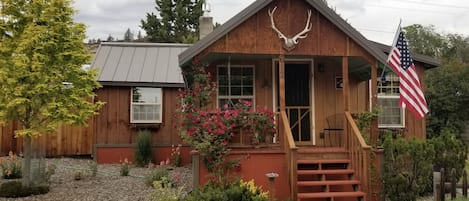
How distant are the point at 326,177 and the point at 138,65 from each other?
27.1ft

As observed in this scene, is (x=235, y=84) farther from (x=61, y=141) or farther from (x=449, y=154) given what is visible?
(x=61, y=141)

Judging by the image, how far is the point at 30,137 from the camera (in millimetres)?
7934

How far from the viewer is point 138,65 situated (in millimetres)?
13766

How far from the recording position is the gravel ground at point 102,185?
7.53 metres

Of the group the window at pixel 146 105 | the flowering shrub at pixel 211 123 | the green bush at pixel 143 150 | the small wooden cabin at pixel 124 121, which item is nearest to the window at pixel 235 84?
the flowering shrub at pixel 211 123

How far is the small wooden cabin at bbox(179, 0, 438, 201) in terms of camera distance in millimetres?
7590

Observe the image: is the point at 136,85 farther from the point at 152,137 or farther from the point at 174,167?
the point at 174,167

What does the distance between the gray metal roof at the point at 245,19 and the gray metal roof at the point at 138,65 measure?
507 centimetres

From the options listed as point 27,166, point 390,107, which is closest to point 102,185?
point 27,166

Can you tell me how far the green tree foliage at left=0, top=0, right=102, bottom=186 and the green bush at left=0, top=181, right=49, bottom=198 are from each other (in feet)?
0.56

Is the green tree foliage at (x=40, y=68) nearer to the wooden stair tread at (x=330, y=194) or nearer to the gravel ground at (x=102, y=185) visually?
the gravel ground at (x=102, y=185)

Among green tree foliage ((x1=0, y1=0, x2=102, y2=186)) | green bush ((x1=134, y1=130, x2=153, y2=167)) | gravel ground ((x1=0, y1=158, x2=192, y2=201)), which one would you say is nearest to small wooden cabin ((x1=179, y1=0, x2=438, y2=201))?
gravel ground ((x1=0, y1=158, x2=192, y2=201))

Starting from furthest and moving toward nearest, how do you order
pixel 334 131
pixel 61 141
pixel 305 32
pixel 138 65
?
pixel 138 65
pixel 61 141
pixel 334 131
pixel 305 32

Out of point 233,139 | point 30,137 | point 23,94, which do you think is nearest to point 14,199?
point 30,137
